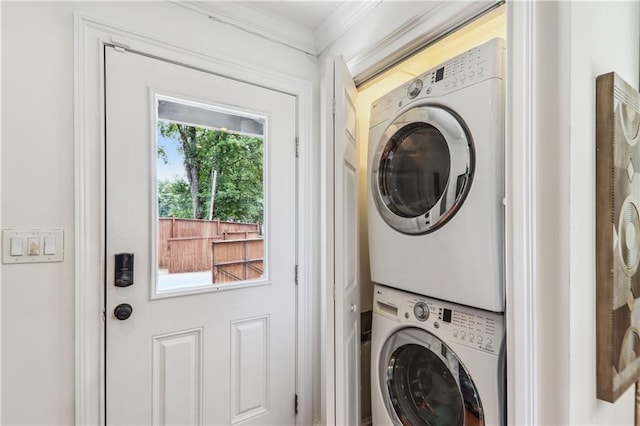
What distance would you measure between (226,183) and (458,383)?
51.6 inches

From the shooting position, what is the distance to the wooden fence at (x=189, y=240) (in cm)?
139

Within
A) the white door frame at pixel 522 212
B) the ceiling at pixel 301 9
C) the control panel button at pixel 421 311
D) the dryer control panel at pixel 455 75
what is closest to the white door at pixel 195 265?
the ceiling at pixel 301 9

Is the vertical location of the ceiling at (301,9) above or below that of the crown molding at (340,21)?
above

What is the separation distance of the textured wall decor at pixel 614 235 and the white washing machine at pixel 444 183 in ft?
0.94

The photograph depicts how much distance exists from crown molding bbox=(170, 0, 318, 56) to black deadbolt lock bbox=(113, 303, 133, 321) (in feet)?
4.49

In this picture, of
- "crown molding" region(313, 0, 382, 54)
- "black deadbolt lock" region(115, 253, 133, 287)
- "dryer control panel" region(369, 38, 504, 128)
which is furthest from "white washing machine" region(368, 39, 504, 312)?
"black deadbolt lock" region(115, 253, 133, 287)

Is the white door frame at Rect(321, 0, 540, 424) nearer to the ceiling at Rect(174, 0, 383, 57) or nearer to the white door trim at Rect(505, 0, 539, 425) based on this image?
the white door trim at Rect(505, 0, 539, 425)

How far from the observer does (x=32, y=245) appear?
3.71ft

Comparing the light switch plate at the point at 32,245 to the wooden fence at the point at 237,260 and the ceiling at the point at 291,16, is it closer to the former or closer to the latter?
the wooden fence at the point at 237,260

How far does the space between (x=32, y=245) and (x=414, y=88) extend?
160 centimetres

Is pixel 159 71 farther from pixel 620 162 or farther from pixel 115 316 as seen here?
pixel 620 162

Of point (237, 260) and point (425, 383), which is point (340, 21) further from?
point (425, 383)

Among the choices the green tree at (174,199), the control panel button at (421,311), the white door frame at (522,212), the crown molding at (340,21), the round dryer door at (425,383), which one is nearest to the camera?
the white door frame at (522,212)

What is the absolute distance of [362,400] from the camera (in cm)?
162
